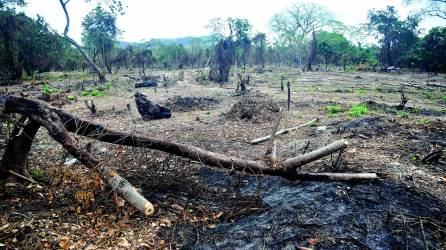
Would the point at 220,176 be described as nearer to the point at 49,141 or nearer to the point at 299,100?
the point at 49,141

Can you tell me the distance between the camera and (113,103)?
1410cm

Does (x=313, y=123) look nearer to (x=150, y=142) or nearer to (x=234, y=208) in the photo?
(x=234, y=208)

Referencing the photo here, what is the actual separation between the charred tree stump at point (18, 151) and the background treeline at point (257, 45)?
68.1 ft

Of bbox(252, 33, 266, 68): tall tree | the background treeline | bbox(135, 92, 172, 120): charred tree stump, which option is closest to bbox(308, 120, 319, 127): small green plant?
bbox(135, 92, 172, 120): charred tree stump

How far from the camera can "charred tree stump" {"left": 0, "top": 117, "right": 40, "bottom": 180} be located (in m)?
4.26

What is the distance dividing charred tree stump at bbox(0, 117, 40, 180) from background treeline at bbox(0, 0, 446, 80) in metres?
20.8

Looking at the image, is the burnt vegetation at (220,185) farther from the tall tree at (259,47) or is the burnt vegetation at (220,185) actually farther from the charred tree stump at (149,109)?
the tall tree at (259,47)

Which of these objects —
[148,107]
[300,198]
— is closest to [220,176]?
[300,198]

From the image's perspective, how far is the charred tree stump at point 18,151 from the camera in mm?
4258

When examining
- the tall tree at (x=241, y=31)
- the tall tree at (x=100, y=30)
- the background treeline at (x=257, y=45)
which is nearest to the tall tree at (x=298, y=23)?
the background treeline at (x=257, y=45)

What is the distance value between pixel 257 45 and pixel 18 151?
39126 millimetres

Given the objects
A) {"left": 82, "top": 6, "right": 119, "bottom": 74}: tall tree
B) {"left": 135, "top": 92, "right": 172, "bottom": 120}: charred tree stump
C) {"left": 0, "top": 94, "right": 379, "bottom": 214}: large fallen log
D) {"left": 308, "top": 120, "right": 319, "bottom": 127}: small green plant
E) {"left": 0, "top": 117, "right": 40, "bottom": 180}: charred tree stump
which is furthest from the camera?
{"left": 82, "top": 6, "right": 119, "bottom": 74}: tall tree

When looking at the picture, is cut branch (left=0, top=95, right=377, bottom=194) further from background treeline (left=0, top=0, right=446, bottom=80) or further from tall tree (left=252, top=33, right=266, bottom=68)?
tall tree (left=252, top=33, right=266, bottom=68)

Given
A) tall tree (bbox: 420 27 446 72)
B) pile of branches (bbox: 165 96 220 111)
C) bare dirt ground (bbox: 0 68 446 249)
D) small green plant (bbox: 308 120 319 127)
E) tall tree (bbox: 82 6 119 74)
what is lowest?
bare dirt ground (bbox: 0 68 446 249)
